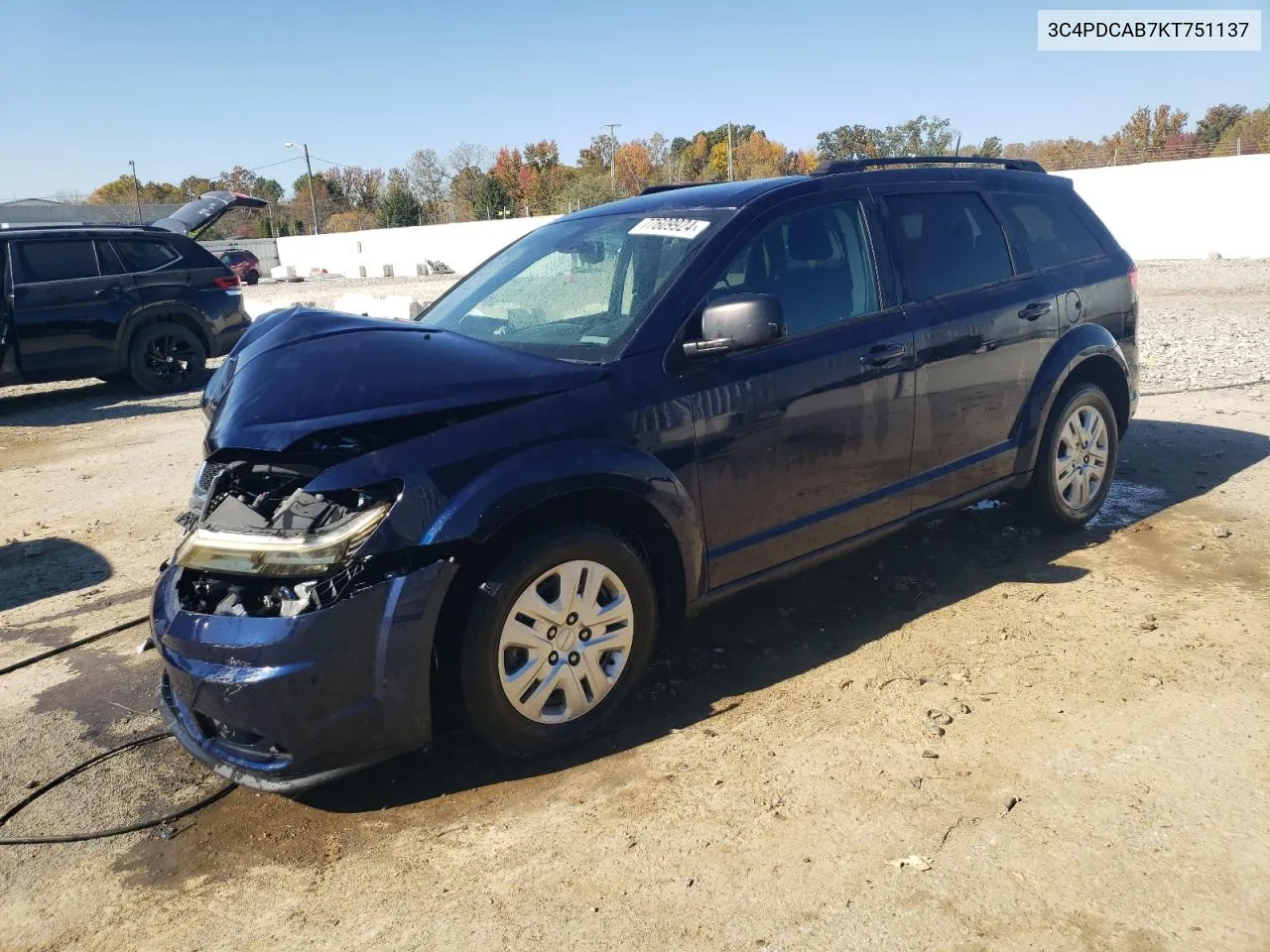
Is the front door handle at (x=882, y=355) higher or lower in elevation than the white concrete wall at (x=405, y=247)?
lower

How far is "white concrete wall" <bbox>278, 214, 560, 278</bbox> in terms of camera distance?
4575 cm

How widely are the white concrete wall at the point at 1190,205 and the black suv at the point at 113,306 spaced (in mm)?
25062

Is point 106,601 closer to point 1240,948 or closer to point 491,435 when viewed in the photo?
point 491,435

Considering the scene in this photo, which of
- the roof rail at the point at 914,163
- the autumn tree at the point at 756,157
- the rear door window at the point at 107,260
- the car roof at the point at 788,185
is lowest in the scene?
the car roof at the point at 788,185

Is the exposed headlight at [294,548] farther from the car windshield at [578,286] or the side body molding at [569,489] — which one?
the car windshield at [578,286]

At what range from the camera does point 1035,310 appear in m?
4.91

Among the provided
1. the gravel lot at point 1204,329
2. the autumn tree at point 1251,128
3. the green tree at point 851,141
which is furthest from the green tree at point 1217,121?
the gravel lot at point 1204,329

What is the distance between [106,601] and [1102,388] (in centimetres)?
532

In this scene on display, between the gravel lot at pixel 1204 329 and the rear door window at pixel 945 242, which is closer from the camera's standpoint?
the rear door window at pixel 945 242

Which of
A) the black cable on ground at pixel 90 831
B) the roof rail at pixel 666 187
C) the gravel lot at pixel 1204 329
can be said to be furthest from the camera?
the gravel lot at pixel 1204 329

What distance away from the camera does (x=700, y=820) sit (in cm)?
296

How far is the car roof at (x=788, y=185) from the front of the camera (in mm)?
4121

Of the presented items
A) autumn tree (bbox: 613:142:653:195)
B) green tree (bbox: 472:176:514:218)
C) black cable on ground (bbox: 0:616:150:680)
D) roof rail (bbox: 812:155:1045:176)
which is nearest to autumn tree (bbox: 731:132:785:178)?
autumn tree (bbox: 613:142:653:195)

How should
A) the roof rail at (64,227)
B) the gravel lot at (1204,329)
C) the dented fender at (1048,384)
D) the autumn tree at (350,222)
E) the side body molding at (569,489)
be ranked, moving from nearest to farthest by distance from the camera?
the side body molding at (569,489), the dented fender at (1048,384), the gravel lot at (1204,329), the roof rail at (64,227), the autumn tree at (350,222)
